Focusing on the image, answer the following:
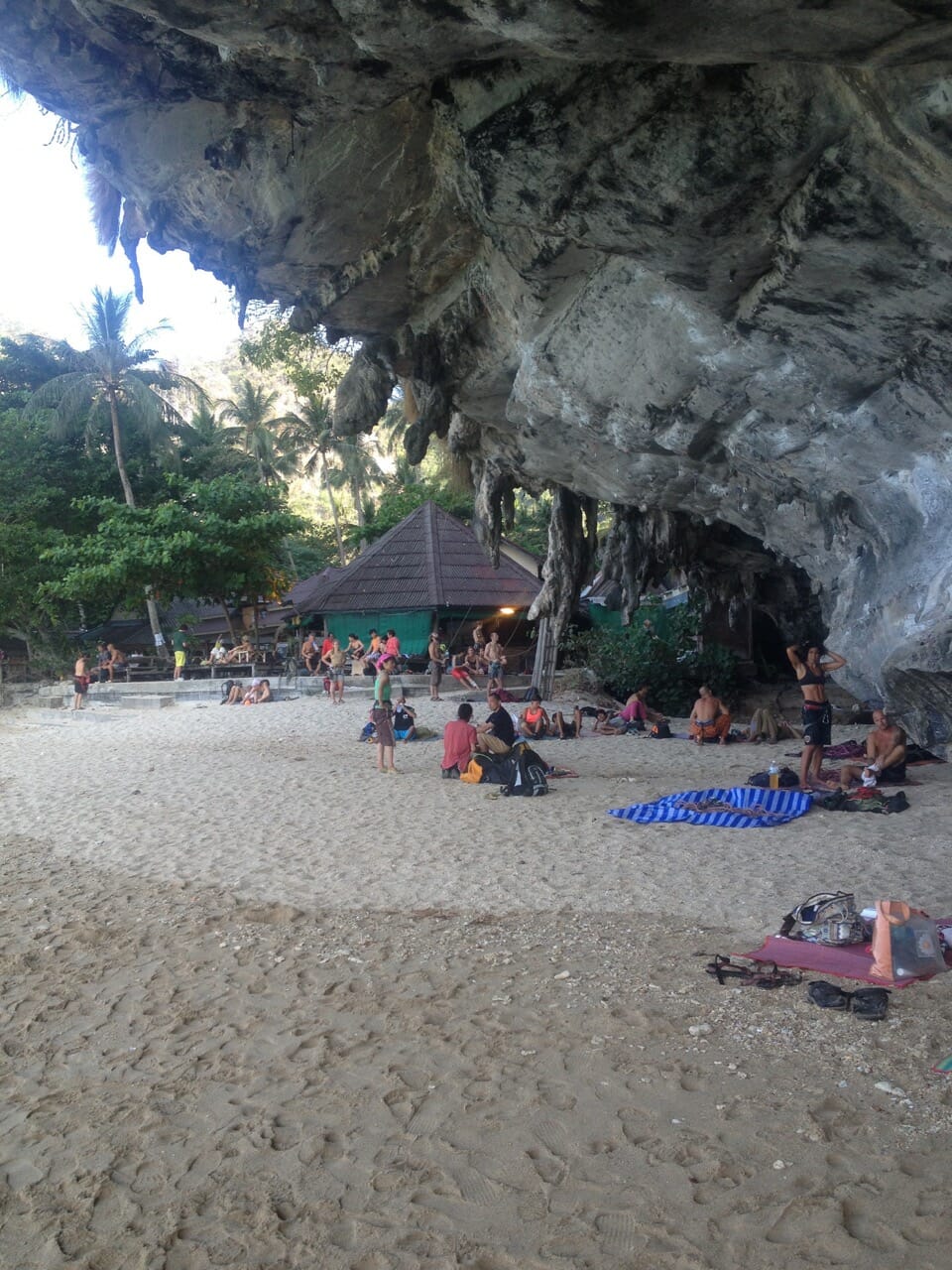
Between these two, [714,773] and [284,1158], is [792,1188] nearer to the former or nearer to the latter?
[284,1158]

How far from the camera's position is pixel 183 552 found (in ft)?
79.7

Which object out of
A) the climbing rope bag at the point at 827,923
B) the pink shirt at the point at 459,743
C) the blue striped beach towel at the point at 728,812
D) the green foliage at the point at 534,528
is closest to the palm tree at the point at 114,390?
the green foliage at the point at 534,528

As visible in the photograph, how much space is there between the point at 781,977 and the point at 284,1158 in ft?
9.04

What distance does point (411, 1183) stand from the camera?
3.23 meters

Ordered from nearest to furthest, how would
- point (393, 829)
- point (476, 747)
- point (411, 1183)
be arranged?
point (411, 1183) < point (393, 829) < point (476, 747)

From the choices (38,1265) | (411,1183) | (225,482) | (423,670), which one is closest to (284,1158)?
(411,1183)

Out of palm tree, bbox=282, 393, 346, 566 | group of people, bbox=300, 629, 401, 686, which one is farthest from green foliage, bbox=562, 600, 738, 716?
palm tree, bbox=282, 393, 346, 566

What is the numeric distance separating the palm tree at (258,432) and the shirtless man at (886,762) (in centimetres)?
3430

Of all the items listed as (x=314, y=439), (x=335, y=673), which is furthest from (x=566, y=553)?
(x=314, y=439)

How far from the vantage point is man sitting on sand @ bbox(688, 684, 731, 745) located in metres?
13.6

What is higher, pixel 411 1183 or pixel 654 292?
pixel 654 292

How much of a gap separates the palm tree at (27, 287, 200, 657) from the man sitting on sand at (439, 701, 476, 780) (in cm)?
1982

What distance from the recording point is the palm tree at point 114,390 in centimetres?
2986

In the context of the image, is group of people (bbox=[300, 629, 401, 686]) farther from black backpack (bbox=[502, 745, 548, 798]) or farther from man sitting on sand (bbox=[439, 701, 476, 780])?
black backpack (bbox=[502, 745, 548, 798])
